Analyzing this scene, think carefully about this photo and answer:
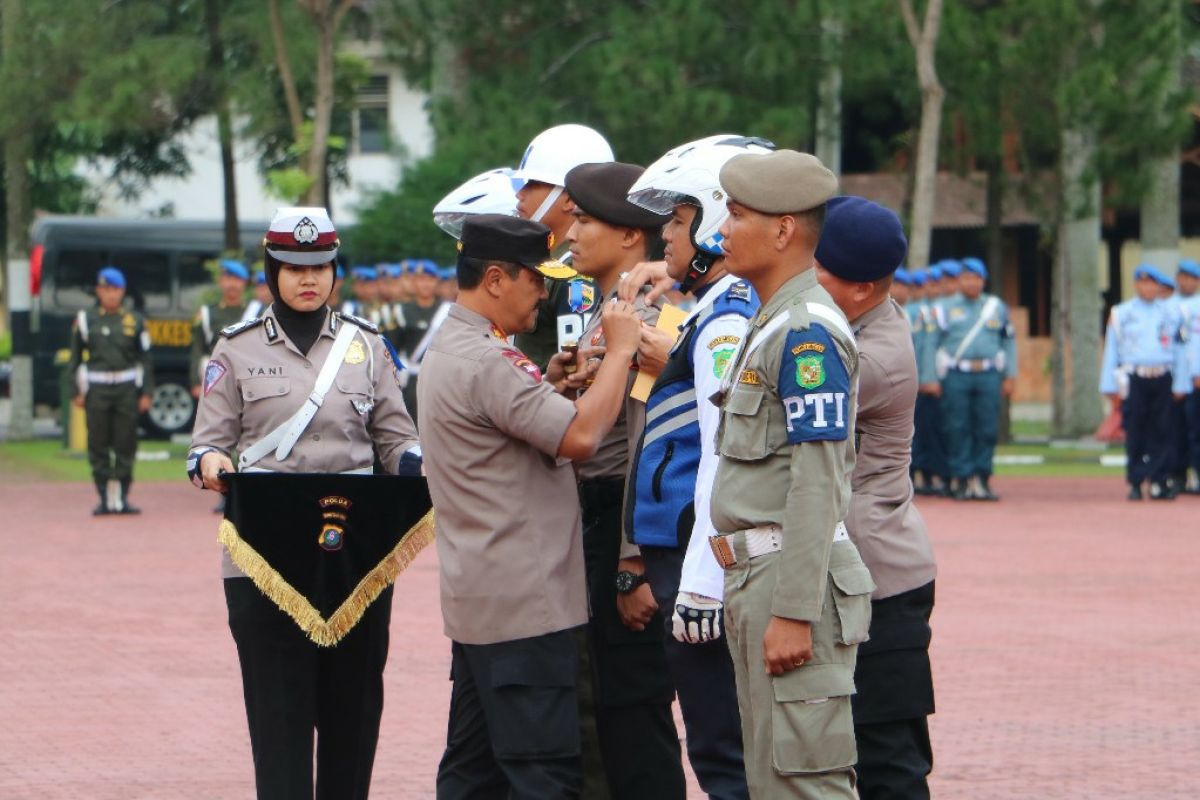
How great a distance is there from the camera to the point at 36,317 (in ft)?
98.0

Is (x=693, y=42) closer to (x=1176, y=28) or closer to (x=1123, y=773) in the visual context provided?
(x=1176, y=28)

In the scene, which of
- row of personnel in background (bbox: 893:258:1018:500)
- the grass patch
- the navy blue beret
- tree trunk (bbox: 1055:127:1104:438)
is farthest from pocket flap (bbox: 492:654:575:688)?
tree trunk (bbox: 1055:127:1104:438)

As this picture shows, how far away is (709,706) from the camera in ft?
17.4

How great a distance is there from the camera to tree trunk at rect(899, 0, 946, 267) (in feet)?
76.3

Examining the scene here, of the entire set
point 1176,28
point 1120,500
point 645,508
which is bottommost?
point 1120,500

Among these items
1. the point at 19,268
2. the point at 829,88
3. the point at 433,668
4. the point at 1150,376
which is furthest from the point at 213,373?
the point at 19,268

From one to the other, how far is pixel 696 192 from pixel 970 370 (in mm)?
13969

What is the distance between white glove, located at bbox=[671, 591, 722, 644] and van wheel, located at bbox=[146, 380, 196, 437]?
24.3 m

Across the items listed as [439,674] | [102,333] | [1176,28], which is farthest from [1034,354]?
[439,674]

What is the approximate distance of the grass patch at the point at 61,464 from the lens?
73.3ft

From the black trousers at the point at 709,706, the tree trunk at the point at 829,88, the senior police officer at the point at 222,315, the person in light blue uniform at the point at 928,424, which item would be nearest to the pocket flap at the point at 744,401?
the black trousers at the point at 709,706

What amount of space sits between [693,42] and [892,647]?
20.2 m

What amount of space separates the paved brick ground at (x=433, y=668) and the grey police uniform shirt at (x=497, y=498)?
6.80 feet

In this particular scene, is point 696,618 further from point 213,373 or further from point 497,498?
point 213,373
